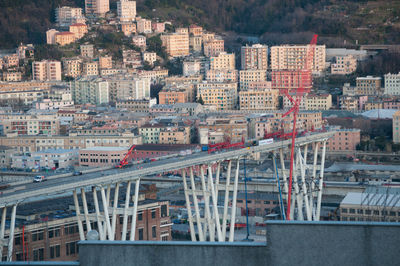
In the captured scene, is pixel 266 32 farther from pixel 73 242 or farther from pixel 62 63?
pixel 73 242

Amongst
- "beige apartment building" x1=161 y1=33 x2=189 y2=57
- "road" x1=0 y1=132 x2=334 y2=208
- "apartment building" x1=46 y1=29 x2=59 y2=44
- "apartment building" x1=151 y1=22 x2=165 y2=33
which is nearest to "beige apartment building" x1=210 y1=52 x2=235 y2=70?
"beige apartment building" x1=161 y1=33 x2=189 y2=57

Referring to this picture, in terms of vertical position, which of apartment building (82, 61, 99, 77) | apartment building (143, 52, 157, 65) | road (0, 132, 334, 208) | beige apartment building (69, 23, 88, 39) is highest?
beige apartment building (69, 23, 88, 39)

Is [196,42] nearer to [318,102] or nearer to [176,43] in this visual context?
[176,43]

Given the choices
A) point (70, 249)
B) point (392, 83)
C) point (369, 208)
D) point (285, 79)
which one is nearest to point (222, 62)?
point (285, 79)

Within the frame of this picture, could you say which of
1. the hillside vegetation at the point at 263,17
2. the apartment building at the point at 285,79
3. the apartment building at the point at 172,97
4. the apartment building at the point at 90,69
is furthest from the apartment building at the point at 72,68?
the apartment building at the point at 285,79

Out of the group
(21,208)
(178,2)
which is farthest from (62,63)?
(21,208)

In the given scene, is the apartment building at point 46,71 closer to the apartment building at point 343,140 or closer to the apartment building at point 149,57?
the apartment building at point 149,57

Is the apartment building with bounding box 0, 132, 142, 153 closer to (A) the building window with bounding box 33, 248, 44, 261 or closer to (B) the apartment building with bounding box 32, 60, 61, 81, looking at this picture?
(B) the apartment building with bounding box 32, 60, 61, 81
